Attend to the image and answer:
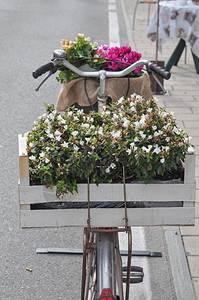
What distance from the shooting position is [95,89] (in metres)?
3.38

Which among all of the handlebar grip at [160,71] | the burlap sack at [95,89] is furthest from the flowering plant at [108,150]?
the burlap sack at [95,89]

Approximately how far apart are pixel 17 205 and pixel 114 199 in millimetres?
2415

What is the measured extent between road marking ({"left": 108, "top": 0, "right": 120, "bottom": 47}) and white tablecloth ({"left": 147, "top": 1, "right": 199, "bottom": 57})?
1996 millimetres

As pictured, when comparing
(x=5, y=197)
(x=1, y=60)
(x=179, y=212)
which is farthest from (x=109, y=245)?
(x=1, y=60)

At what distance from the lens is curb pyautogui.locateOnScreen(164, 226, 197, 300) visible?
367 centimetres

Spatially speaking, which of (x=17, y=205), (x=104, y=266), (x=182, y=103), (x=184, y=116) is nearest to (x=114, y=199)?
(x=104, y=266)

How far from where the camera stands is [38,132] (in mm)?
2732

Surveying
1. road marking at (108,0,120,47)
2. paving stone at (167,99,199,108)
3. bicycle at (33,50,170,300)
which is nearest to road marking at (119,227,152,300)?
bicycle at (33,50,170,300)

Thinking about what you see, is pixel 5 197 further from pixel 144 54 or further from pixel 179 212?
pixel 144 54

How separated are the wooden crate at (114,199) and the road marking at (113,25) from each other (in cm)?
832

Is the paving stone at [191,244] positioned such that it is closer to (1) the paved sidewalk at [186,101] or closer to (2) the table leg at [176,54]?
(1) the paved sidewalk at [186,101]

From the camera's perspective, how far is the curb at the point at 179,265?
3.67m

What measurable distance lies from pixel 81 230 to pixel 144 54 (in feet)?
20.2

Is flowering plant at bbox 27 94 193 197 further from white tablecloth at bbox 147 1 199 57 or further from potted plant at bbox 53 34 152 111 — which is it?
white tablecloth at bbox 147 1 199 57
